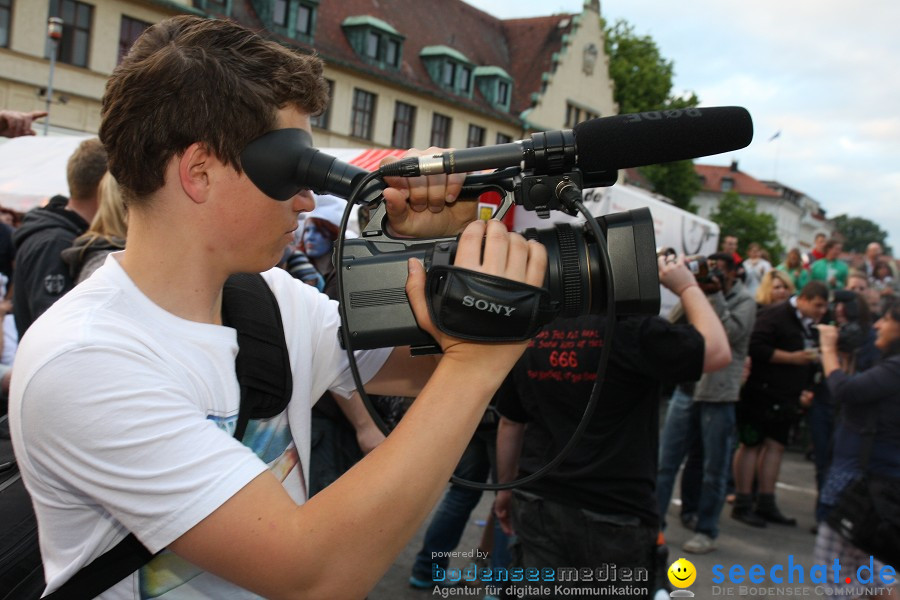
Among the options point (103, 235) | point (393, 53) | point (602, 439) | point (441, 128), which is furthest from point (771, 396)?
point (441, 128)

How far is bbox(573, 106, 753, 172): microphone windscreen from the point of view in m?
1.30

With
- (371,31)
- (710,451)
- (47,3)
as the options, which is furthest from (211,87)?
(371,31)

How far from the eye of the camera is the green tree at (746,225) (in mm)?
60031

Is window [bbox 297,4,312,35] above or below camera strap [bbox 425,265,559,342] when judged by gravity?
above

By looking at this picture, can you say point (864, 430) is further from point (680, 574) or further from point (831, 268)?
point (831, 268)

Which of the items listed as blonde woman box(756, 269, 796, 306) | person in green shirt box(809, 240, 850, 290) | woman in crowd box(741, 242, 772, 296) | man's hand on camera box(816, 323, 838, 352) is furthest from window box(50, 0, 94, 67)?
man's hand on camera box(816, 323, 838, 352)

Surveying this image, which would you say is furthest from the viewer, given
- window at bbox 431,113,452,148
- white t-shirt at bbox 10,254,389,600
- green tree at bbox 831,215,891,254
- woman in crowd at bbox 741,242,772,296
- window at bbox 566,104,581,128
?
green tree at bbox 831,215,891,254

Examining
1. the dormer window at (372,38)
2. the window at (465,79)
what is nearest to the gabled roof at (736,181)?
the window at (465,79)

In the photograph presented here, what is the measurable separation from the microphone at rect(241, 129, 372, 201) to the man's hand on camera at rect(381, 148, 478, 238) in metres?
0.13

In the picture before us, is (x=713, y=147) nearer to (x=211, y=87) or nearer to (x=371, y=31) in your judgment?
(x=211, y=87)

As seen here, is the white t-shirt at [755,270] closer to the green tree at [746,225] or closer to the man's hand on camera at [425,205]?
the man's hand on camera at [425,205]

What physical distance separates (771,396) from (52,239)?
544 centimetres

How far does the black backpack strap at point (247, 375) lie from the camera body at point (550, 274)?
0.21 meters

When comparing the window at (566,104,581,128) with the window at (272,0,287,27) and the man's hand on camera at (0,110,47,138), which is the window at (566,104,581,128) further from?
the man's hand on camera at (0,110,47,138)
